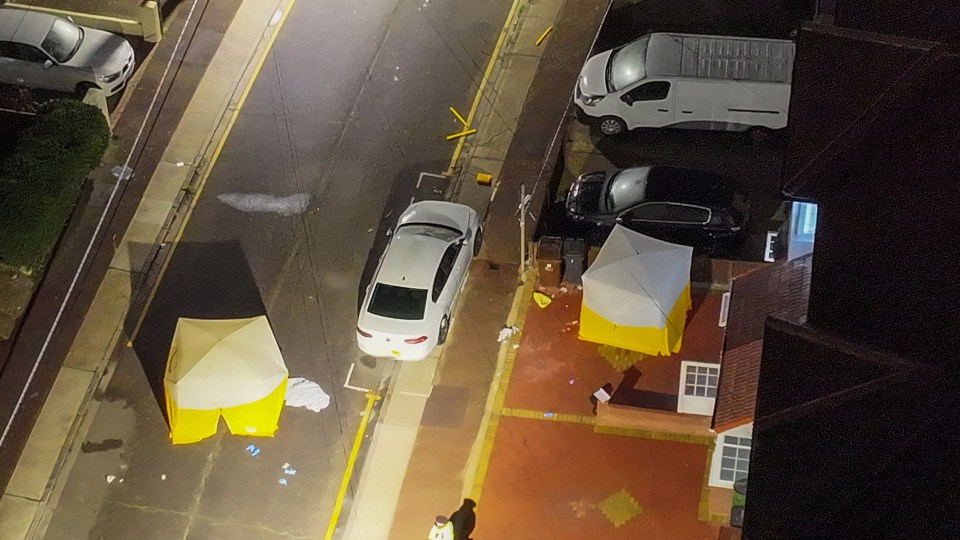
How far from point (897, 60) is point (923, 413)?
2.62 meters

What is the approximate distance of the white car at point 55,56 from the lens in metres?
20.7

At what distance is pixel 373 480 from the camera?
53.6ft

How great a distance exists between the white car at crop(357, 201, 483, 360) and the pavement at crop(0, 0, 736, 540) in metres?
0.85

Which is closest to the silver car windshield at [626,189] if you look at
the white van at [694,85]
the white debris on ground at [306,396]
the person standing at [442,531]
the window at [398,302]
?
the white van at [694,85]

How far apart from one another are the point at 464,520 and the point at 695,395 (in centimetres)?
477

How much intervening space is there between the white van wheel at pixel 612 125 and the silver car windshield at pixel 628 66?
66 centimetres

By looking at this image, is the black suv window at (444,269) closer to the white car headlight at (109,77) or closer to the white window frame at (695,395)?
the white window frame at (695,395)

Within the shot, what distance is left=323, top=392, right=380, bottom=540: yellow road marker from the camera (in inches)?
627

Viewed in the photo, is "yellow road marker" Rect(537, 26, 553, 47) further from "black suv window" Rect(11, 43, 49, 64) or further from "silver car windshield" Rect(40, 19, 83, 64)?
"black suv window" Rect(11, 43, 49, 64)

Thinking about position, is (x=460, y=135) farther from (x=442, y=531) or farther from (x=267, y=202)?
(x=442, y=531)

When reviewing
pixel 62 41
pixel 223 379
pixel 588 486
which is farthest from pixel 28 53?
pixel 588 486

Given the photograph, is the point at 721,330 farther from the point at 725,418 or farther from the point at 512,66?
the point at 512,66

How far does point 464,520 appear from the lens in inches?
619

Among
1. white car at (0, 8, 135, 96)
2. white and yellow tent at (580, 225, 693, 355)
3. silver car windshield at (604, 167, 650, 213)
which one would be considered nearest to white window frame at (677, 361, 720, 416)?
white and yellow tent at (580, 225, 693, 355)
